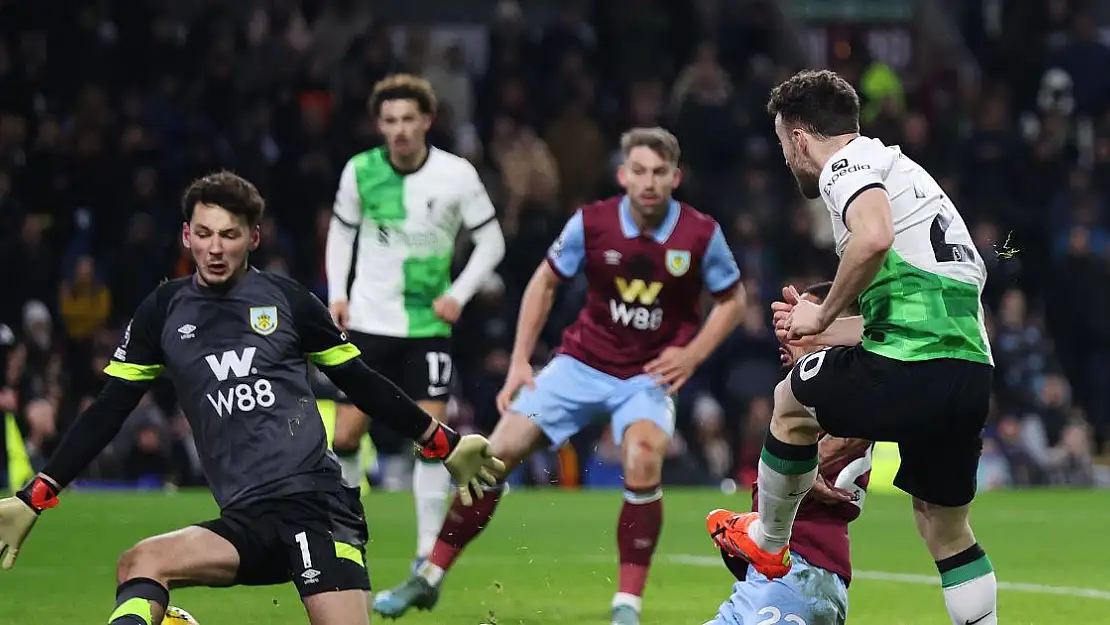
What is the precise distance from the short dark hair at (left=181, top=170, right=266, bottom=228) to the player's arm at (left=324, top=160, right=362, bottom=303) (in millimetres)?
3485

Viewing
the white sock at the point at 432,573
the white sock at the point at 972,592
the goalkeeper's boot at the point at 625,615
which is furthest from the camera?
the white sock at the point at 432,573

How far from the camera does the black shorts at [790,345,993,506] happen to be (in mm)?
5625

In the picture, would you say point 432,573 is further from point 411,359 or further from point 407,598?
point 411,359

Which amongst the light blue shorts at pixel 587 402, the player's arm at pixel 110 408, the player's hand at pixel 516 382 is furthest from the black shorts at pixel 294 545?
the player's hand at pixel 516 382

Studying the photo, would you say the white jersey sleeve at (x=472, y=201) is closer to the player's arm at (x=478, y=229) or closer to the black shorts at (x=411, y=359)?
the player's arm at (x=478, y=229)

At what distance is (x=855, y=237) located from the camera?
17.8 ft

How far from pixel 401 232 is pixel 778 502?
4236 mm

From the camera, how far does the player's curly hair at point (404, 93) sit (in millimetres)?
9250

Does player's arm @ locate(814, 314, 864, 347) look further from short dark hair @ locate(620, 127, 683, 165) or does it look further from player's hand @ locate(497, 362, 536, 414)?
player's hand @ locate(497, 362, 536, 414)

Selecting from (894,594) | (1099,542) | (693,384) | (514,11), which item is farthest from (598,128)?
(894,594)

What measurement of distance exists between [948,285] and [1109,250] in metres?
13.5

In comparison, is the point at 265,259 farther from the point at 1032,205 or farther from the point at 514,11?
the point at 1032,205

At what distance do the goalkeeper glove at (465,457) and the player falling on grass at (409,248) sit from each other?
3274 mm

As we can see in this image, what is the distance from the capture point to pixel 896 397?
563 centimetres
